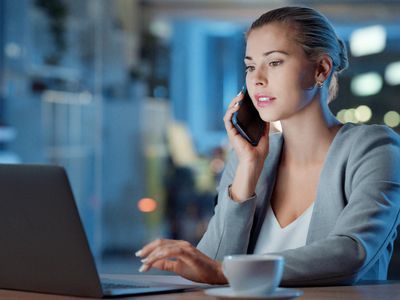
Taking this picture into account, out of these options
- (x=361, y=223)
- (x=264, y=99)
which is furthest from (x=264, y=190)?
(x=361, y=223)

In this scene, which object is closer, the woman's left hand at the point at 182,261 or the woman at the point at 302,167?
the woman's left hand at the point at 182,261

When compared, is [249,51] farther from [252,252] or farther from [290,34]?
[252,252]

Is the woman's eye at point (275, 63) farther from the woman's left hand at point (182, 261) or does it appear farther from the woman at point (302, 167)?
the woman's left hand at point (182, 261)

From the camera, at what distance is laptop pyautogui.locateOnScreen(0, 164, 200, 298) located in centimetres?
166

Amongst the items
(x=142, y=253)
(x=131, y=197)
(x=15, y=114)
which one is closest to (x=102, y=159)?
Answer: (x=131, y=197)

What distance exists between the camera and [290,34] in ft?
7.43

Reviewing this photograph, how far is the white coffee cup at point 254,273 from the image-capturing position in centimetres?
154

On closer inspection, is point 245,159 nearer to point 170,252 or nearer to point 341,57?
point 341,57

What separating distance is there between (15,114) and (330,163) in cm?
485

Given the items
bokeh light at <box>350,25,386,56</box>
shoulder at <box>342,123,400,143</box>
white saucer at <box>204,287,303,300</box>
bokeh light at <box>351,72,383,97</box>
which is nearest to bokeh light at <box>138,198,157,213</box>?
bokeh light at <box>351,72,383,97</box>

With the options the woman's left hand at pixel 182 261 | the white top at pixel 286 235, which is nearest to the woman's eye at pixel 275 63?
the white top at pixel 286 235

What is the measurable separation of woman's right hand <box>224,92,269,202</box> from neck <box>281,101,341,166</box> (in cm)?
6

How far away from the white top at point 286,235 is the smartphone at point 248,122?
0.67ft

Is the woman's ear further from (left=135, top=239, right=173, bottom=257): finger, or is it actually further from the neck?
(left=135, top=239, right=173, bottom=257): finger
